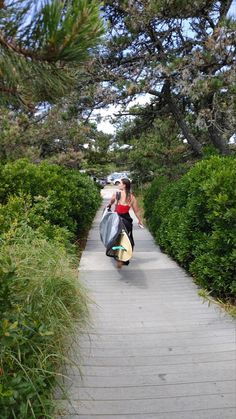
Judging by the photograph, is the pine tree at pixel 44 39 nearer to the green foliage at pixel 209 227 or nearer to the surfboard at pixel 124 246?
the green foliage at pixel 209 227

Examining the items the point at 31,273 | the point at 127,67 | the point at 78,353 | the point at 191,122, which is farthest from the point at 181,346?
the point at 191,122

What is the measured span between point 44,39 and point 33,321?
2.18 metres

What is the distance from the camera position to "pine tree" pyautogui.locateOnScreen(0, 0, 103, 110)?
1.72 meters

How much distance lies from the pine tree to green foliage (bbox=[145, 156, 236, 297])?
3.70m

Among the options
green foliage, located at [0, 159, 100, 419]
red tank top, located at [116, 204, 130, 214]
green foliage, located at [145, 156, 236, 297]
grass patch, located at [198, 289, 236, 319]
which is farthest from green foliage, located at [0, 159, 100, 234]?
grass patch, located at [198, 289, 236, 319]

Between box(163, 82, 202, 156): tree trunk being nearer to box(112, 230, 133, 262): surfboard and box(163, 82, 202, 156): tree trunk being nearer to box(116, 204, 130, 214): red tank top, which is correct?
box(116, 204, 130, 214): red tank top

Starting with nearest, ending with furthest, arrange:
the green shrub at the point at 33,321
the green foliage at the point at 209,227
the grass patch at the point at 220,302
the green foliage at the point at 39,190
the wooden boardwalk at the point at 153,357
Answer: the green shrub at the point at 33,321 < the wooden boardwalk at the point at 153,357 < the grass patch at the point at 220,302 < the green foliage at the point at 209,227 < the green foliage at the point at 39,190

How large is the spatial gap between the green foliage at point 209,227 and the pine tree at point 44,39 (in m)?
3.70

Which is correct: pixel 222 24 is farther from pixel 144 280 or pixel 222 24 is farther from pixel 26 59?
pixel 26 59

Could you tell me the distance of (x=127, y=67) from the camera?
9.72 m

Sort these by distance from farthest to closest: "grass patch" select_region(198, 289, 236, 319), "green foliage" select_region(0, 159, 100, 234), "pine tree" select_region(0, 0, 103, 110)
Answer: "green foliage" select_region(0, 159, 100, 234), "grass patch" select_region(198, 289, 236, 319), "pine tree" select_region(0, 0, 103, 110)

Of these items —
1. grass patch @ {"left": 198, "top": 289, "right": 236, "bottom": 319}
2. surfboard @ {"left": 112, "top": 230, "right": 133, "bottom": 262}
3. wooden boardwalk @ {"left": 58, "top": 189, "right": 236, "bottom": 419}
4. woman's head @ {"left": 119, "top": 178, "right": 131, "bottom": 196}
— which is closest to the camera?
wooden boardwalk @ {"left": 58, "top": 189, "right": 236, "bottom": 419}

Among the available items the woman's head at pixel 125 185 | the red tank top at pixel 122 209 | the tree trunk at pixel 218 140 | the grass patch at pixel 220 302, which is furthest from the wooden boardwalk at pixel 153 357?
the tree trunk at pixel 218 140

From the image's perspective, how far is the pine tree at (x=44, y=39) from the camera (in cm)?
172
